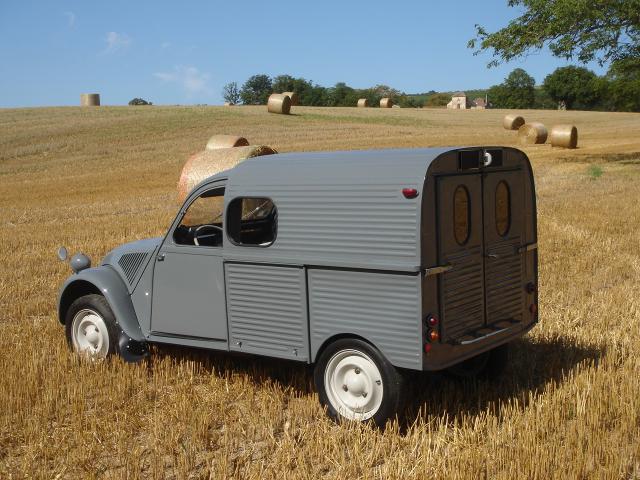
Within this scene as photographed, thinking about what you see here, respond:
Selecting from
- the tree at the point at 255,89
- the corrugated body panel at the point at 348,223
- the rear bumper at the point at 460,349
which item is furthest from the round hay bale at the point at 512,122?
the tree at the point at 255,89

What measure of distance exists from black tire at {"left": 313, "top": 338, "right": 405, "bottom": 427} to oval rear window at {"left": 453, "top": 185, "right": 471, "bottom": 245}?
946 millimetres

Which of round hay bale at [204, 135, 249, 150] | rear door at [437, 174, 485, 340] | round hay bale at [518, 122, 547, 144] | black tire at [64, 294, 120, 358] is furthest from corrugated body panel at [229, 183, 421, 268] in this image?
round hay bale at [518, 122, 547, 144]

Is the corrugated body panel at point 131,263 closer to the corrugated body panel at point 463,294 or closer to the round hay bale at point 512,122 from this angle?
the corrugated body panel at point 463,294

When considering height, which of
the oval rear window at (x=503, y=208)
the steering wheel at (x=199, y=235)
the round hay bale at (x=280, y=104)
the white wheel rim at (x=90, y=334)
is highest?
the round hay bale at (x=280, y=104)

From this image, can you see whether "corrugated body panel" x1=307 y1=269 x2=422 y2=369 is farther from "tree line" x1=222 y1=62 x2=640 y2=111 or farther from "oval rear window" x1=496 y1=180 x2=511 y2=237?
"tree line" x1=222 y1=62 x2=640 y2=111

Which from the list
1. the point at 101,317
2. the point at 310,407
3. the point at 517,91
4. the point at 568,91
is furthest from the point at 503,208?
the point at 517,91

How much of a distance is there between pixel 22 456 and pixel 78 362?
1.76 meters

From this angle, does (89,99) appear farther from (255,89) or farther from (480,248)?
(255,89)

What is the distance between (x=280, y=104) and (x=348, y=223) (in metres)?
44.4

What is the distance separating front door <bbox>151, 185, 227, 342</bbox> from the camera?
6.11 m

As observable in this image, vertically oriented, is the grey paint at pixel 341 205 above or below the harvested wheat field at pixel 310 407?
above

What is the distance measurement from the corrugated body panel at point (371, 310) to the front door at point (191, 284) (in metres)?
0.90

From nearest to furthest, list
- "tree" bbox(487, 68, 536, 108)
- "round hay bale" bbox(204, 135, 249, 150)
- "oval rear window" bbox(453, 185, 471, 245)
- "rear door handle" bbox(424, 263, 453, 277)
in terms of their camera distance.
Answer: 1. "rear door handle" bbox(424, 263, 453, 277)
2. "oval rear window" bbox(453, 185, 471, 245)
3. "round hay bale" bbox(204, 135, 249, 150)
4. "tree" bbox(487, 68, 536, 108)

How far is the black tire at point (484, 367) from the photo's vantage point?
6.45 meters
